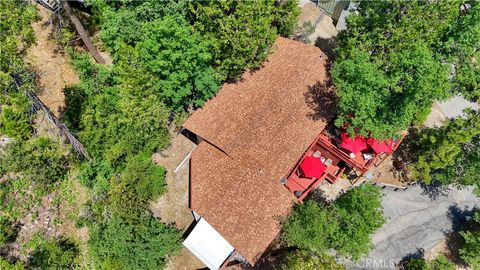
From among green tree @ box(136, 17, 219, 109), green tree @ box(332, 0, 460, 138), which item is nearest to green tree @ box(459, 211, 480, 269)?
green tree @ box(332, 0, 460, 138)

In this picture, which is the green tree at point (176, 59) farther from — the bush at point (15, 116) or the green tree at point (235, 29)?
the bush at point (15, 116)

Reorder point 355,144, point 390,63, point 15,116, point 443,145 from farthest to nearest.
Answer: point 355,144 → point 15,116 → point 443,145 → point 390,63

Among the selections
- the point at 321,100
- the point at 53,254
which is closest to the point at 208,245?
the point at 53,254

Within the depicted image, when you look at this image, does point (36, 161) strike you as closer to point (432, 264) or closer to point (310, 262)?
point (310, 262)

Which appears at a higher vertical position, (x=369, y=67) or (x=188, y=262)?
(x=369, y=67)

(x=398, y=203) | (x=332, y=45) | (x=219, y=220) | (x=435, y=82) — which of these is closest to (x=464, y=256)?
(x=398, y=203)

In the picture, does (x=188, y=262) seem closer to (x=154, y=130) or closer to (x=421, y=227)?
(x=154, y=130)
